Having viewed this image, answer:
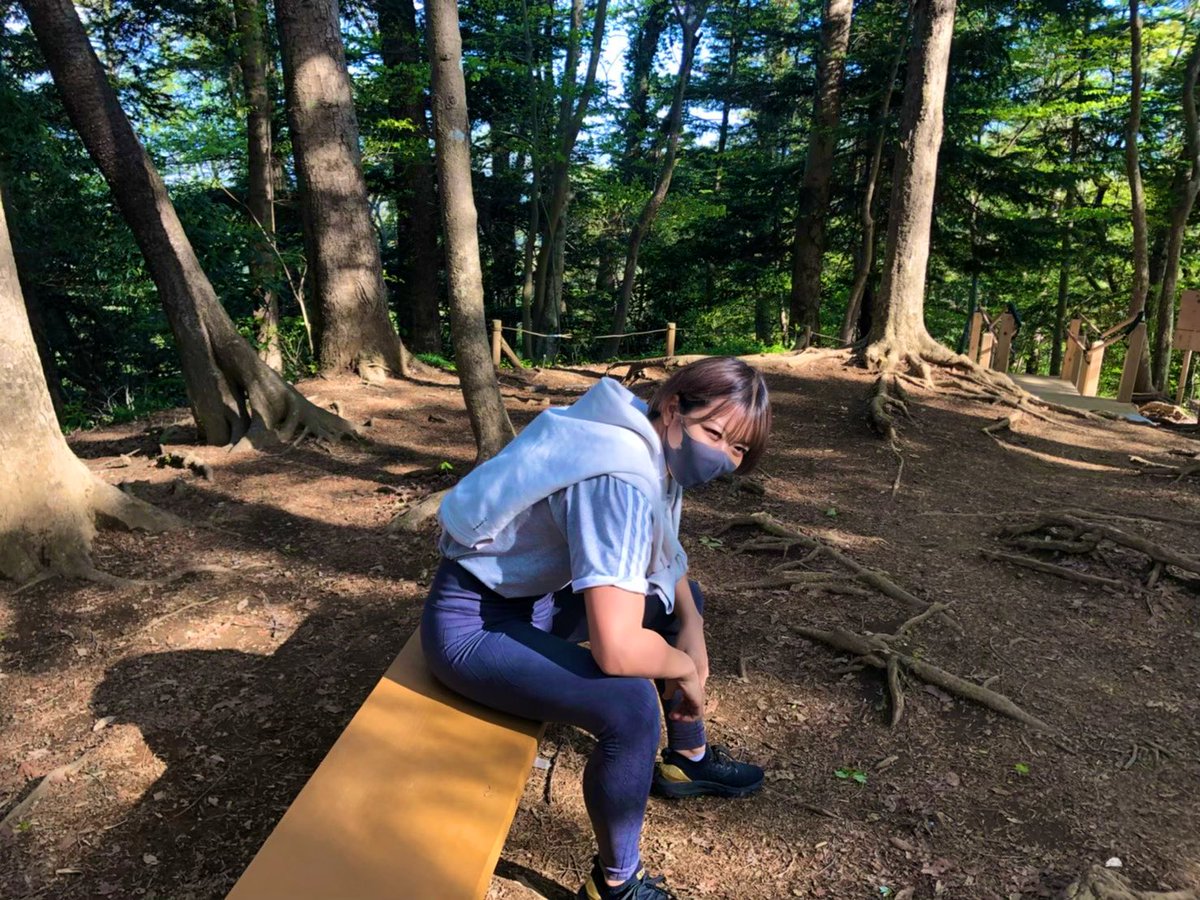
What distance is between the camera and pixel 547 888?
2207 mm

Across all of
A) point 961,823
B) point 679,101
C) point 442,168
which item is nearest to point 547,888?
point 961,823

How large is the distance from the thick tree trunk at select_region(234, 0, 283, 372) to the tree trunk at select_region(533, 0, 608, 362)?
5.58 metres

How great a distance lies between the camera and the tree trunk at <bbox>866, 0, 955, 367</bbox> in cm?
814

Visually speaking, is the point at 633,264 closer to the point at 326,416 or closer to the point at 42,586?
the point at 326,416

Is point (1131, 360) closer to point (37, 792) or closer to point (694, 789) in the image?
point (694, 789)

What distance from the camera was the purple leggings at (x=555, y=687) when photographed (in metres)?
1.89

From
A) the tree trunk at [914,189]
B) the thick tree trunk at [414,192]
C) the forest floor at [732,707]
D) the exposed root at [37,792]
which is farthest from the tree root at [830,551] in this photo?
the thick tree trunk at [414,192]

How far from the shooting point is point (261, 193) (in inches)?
470

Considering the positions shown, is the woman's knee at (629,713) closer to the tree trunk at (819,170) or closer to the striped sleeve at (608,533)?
the striped sleeve at (608,533)

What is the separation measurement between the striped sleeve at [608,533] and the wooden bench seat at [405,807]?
579 mm

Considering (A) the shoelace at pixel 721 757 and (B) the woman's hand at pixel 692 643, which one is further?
(A) the shoelace at pixel 721 757

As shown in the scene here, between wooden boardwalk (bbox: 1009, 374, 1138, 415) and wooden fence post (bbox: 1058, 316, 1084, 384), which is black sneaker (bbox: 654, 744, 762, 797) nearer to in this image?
wooden boardwalk (bbox: 1009, 374, 1138, 415)

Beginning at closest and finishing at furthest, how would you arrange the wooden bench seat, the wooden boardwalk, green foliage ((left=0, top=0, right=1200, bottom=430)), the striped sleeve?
the wooden bench seat, the striped sleeve, the wooden boardwalk, green foliage ((left=0, top=0, right=1200, bottom=430))

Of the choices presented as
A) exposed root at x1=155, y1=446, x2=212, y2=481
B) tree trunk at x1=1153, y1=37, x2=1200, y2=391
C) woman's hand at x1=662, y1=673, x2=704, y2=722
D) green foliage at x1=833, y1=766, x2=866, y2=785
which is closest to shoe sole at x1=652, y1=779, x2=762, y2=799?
woman's hand at x1=662, y1=673, x2=704, y2=722
